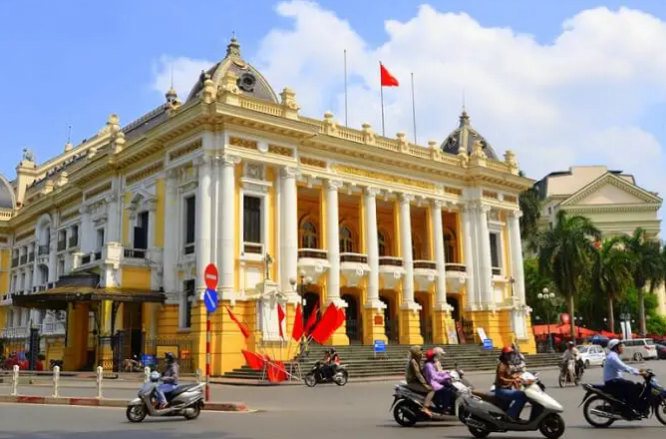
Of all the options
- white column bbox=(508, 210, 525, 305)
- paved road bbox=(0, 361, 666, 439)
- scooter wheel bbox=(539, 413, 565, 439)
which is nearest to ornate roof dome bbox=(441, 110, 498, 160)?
white column bbox=(508, 210, 525, 305)

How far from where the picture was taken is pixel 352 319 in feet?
120

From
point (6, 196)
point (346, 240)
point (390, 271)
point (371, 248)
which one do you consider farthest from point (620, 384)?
point (6, 196)

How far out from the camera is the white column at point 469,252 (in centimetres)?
3912

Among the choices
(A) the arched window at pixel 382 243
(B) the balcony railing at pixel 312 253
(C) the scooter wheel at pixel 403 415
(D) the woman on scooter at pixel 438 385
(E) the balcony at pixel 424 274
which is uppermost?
(A) the arched window at pixel 382 243

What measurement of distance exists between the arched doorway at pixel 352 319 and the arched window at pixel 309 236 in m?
3.72

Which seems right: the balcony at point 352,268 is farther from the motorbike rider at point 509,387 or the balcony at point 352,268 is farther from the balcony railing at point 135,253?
the motorbike rider at point 509,387

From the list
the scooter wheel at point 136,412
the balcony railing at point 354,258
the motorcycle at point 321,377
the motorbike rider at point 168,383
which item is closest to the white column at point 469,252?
the balcony railing at point 354,258

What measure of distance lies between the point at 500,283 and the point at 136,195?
21618mm

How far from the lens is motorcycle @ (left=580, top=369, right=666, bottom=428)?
1116cm

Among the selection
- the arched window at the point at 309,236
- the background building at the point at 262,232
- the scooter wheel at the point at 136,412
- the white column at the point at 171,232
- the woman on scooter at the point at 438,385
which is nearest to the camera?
the woman on scooter at the point at 438,385

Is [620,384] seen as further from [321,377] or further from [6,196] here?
[6,196]

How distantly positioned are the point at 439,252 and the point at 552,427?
28256 mm

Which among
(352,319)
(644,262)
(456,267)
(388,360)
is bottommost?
(388,360)

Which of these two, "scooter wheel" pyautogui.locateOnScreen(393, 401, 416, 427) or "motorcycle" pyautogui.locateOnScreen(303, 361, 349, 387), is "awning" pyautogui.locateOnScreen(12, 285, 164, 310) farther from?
"scooter wheel" pyautogui.locateOnScreen(393, 401, 416, 427)
